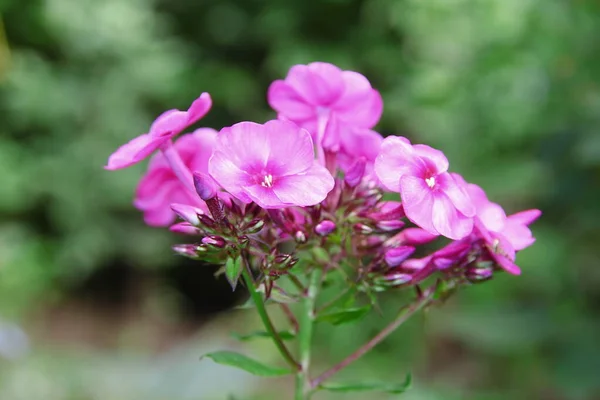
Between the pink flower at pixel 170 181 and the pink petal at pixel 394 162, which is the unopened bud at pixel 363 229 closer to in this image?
the pink petal at pixel 394 162

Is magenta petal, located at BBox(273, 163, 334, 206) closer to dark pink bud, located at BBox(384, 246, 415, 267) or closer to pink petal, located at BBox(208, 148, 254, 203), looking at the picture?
pink petal, located at BBox(208, 148, 254, 203)

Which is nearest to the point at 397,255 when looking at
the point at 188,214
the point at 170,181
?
the point at 188,214

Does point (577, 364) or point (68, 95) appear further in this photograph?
point (68, 95)

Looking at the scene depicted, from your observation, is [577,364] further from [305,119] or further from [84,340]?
[84,340]

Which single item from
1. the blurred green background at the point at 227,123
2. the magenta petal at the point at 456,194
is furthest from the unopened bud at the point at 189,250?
the blurred green background at the point at 227,123

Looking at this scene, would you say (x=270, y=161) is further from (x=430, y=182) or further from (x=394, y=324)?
(x=394, y=324)

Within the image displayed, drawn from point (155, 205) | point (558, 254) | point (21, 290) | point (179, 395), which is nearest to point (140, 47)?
point (21, 290)

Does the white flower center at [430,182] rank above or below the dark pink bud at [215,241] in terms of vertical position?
above
